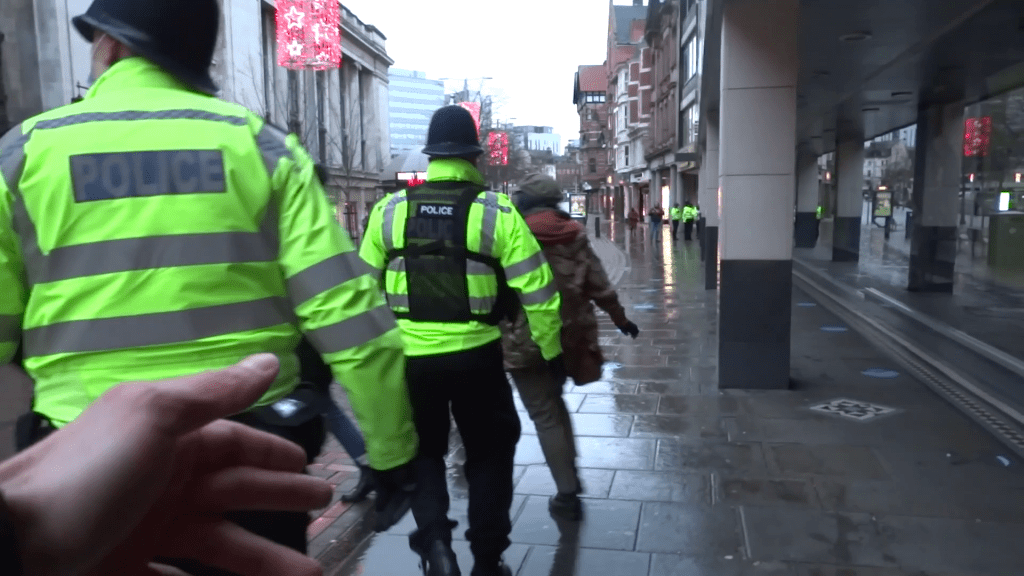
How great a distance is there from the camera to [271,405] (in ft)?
5.97

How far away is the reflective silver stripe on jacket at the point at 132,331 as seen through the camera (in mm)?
1681

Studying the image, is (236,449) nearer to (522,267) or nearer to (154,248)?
(154,248)

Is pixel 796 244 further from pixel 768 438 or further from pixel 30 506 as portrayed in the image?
pixel 30 506

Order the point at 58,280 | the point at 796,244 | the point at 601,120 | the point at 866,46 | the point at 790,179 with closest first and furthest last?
1. the point at 58,280
2. the point at 790,179
3. the point at 866,46
4. the point at 796,244
5. the point at 601,120

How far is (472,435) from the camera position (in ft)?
11.8

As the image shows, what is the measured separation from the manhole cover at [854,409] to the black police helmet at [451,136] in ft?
13.7

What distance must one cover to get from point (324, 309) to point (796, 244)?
24.3m

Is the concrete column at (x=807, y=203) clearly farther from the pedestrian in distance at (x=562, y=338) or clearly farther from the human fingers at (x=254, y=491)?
the human fingers at (x=254, y=491)

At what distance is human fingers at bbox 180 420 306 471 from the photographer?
1.03 metres

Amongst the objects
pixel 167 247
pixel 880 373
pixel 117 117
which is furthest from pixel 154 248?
pixel 880 373

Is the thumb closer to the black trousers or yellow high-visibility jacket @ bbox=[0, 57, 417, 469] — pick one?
yellow high-visibility jacket @ bbox=[0, 57, 417, 469]

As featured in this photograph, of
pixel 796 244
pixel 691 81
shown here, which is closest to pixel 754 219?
pixel 796 244

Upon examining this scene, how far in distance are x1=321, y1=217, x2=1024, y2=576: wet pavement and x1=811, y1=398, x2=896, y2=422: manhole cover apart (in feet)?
0.05

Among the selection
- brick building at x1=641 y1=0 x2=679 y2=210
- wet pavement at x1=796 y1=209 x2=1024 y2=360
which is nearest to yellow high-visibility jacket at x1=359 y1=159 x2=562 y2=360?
wet pavement at x1=796 y1=209 x2=1024 y2=360
